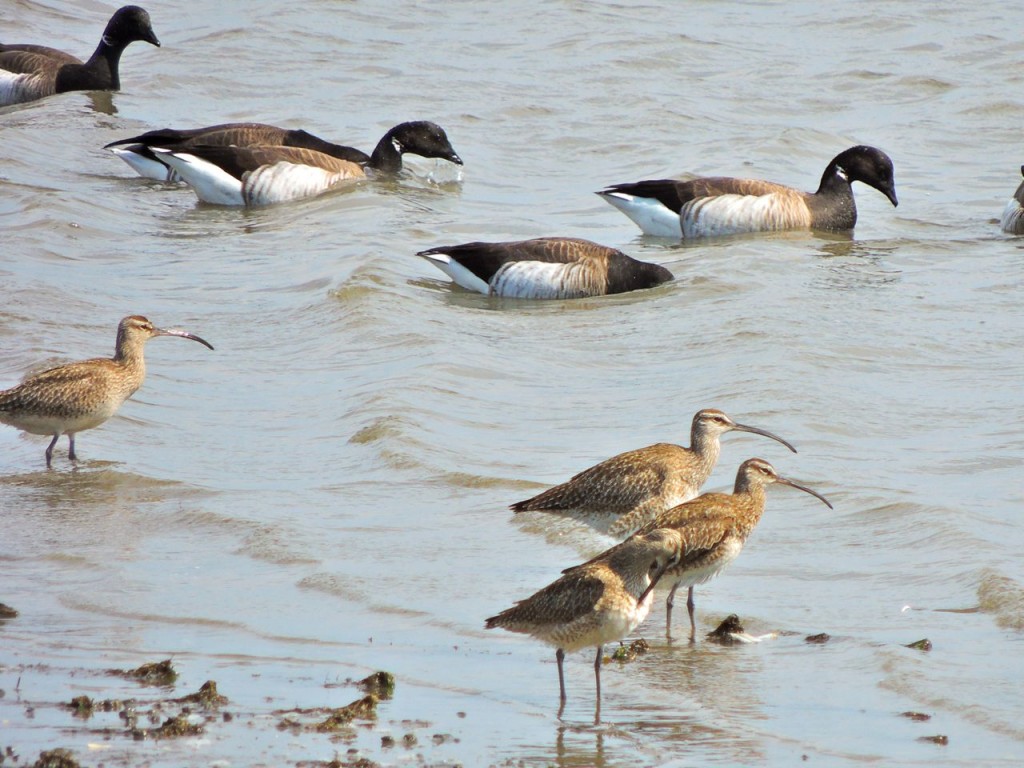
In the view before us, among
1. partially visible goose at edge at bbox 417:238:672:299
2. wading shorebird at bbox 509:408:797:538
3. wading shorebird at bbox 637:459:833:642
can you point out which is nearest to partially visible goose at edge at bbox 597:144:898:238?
partially visible goose at edge at bbox 417:238:672:299

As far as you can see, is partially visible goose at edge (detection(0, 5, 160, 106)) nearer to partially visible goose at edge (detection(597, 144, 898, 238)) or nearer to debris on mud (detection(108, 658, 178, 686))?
partially visible goose at edge (detection(597, 144, 898, 238))

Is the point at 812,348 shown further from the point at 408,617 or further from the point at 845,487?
the point at 408,617

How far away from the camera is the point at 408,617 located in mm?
7496

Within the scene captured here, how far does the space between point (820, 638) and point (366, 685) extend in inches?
85.6

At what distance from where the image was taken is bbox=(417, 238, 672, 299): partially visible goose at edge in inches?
608

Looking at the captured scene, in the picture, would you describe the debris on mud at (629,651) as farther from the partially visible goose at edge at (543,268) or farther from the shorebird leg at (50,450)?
the partially visible goose at edge at (543,268)

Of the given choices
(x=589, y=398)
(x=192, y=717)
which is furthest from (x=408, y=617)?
(x=589, y=398)

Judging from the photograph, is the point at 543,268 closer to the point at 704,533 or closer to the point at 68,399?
the point at 68,399

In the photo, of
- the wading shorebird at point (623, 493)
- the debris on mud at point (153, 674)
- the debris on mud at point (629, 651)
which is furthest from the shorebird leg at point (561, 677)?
the wading shorebird at point (623, 493)

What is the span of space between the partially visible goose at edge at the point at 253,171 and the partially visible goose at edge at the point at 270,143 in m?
0.19

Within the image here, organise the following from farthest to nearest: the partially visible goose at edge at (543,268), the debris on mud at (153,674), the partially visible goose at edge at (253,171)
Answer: the partially visible goose at edge at (253,171)
the partially visible goose at edge at (543,268)
the debris on mud at (153,674)

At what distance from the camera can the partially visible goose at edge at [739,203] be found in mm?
18438

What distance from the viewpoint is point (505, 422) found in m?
11.3

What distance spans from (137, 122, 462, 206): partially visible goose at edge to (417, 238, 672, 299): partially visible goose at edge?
469 cm
